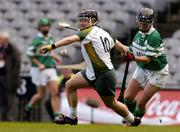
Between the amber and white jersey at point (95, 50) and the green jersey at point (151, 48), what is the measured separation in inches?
29.1

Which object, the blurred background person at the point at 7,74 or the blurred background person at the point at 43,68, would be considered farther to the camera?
the blurred background person at the point at 7,74

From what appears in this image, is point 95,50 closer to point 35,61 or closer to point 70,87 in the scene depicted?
point 70,87

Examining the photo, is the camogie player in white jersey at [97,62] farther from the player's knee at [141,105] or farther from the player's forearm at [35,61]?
the player's forearm at [35,61]

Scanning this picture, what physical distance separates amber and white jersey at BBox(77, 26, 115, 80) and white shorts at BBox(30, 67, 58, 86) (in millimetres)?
5867

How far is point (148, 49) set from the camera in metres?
14.1

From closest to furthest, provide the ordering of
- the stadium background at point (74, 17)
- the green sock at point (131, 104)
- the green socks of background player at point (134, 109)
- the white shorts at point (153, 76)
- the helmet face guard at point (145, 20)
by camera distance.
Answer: the helmet face guard at point (145, 20) → the white shorts at point (153, 76) → the green socks of background player at point (134, 109) → the green sock at point (131, 104) → the stadium background at point (74, 17)

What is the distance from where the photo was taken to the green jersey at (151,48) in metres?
14.1

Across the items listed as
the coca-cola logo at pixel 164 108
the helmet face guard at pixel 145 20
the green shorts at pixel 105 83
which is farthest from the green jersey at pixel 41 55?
the green shorts at pixel 105 83

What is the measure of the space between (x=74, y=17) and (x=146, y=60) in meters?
11.1

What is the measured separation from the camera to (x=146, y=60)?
13.9m

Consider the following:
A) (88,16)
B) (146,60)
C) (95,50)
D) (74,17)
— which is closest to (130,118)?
(146,60)

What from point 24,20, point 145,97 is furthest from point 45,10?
point 145,97

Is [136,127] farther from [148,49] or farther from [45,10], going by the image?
[45,10]

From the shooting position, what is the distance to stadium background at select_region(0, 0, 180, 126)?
23875 millimetres
